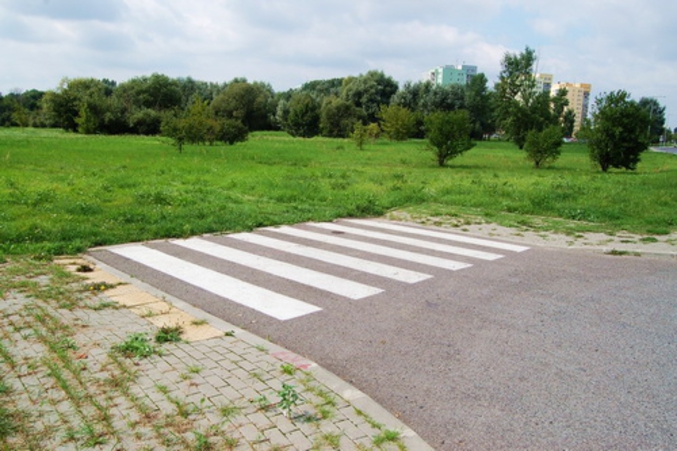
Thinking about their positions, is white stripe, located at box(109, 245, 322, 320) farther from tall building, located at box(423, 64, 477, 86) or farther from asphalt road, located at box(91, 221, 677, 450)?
tall building, located at box(423, 64, 477, 86)

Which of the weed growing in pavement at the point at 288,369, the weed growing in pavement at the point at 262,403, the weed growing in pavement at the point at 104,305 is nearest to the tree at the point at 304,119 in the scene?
the weed growing in pavement at the point at 104,305

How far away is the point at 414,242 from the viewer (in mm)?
9867

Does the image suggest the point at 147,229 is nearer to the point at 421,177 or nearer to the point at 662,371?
the point at 662,371

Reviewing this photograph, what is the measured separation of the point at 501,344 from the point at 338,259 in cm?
373

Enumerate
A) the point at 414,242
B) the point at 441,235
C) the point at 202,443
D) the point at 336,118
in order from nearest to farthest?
the point at 202,443, the point at 414,242, the point at 441,235, the point at 336,118

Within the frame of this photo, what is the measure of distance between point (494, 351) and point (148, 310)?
3.59 metres

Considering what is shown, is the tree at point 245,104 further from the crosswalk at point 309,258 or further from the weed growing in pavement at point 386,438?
the weed growing in pavement at point 386,438

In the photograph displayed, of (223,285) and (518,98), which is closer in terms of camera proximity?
(223,285)

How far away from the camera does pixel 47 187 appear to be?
50.6 ft

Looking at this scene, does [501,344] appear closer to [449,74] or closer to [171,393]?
[171,393]

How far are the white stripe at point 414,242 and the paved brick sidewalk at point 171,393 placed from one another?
15.9ft

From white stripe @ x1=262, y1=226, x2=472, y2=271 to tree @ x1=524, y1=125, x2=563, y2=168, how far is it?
2377cm

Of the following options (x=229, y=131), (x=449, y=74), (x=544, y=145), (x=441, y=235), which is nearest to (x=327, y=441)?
(x=441, y=235)

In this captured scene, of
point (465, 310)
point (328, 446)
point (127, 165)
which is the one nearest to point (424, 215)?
point (465, 310)
